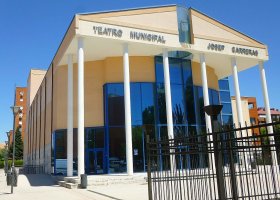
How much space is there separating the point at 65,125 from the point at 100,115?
364cm

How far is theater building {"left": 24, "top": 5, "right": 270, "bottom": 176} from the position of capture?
2631cm

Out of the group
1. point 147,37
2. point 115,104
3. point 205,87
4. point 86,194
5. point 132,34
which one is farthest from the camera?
point 205,87

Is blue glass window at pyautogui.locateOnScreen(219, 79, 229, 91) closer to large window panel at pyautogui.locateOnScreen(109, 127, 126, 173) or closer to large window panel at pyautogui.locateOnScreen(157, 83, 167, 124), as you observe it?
large window panel at pyautogui.locateOnScreen(157, 83, 167, 124)

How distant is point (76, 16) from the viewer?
78.0 feet

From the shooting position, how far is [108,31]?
24875 mm

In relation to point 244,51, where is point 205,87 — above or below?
below

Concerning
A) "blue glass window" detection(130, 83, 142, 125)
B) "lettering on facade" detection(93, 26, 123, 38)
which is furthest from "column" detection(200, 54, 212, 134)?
"lettering on facade" detection(93, 26, 123, 38)

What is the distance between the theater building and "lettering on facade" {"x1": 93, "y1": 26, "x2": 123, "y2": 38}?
0.08 metres

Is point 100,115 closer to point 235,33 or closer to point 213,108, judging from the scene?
point 235,33

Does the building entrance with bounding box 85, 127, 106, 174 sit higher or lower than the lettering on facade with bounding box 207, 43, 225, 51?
lower

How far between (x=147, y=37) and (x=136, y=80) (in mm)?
4537

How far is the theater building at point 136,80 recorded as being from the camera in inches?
1036

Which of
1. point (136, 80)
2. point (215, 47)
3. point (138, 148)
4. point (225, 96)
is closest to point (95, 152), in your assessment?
point (138, 148)

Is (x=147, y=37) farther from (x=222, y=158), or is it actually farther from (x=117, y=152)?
(x=222, y=158)
